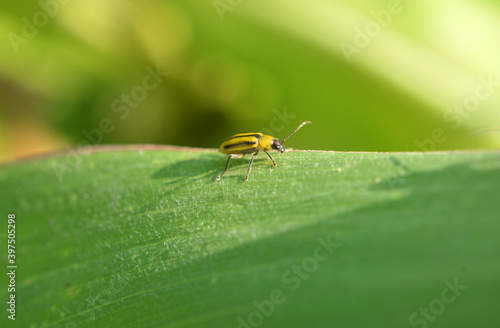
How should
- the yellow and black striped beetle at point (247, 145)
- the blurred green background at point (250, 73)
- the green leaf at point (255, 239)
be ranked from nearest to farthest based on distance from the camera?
the green leaf at point (255, 239)
the yellow and black striped beetle at point (247, 145)
the blurred green background at point (250, 73)

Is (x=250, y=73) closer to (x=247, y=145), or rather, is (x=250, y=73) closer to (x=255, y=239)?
(x=247, y=145)

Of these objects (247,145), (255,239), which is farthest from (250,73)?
(255,239)

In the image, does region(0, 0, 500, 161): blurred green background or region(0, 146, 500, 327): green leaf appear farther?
region(0, 0, 500, 161): blurred green background

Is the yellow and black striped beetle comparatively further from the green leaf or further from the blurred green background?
the blurred green background

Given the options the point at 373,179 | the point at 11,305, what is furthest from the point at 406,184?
the point at 11,305

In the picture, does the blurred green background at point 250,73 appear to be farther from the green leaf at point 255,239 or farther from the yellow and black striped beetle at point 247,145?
the green leaf at point 255,239

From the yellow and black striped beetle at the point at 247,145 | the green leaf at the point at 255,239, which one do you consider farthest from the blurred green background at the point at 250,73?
the green leaf at the point at 255,239

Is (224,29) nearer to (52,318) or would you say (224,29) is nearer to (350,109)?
(350,109)

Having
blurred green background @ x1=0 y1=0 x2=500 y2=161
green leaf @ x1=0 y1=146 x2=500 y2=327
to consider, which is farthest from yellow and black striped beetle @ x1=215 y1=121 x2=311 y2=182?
blurred green background @ x1=0 y1=0 x2=500 y2=161
